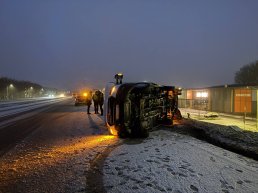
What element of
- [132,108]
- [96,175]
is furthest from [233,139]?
[96,175]

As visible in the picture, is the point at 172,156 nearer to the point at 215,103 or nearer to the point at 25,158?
the point at 25,158

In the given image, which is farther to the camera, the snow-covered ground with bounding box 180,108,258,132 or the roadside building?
the roadside building

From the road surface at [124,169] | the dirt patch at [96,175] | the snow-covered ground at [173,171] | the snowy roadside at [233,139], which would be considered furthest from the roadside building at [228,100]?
the dirt patch at [96,175]

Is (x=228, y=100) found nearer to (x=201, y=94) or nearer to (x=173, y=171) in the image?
(x=201, y=94)

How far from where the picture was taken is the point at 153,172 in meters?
6.02

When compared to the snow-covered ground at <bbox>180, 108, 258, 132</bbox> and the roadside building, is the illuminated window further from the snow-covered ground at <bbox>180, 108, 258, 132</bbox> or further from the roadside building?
the snow-covered ground at <bbox>180, 108, 258, 132</bbox>

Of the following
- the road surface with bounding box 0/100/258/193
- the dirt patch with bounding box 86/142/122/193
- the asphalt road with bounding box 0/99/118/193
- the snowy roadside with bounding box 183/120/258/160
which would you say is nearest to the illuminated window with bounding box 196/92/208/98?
the snowy roadside with bounding box 183/120/258/160

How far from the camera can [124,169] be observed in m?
6.23

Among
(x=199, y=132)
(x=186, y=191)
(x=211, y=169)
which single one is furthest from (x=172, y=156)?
(x=199, y=132)

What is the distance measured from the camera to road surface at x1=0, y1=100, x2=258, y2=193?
17.7 ft

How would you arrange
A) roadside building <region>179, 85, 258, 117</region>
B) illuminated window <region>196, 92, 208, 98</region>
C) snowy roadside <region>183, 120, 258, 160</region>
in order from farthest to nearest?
1. illuminated window <region>196, 92, 208, 98</region>
2. roadside building <region>179, 85, 258, 117</region>
3. snowy roadside <region>183, 120, 258, 160</region>

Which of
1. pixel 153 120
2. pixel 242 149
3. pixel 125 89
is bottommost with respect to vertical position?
pixel 242 149

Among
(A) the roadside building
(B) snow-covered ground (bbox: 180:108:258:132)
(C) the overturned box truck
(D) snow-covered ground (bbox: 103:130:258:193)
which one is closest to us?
(D) snow-covered ground (bbox: 103:130:258:193)

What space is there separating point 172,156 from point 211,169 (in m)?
1.12
